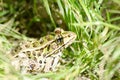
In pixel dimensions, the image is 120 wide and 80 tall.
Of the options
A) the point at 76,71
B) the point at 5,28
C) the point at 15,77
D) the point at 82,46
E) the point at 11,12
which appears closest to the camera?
the point at 15,77

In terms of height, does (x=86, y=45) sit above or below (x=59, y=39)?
below


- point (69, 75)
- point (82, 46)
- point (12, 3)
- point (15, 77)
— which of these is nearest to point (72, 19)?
point (82, 46)

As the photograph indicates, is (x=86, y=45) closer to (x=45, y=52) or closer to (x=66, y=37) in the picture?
(x=66, y=37)

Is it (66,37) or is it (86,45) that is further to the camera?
(66,37)

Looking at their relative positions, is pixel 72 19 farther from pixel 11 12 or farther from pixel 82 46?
pixel 11 12

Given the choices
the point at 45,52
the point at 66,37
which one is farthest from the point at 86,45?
the point at 45,52

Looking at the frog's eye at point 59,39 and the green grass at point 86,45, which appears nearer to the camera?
the green grass at point 86,45
